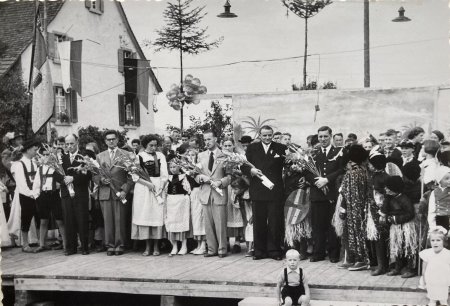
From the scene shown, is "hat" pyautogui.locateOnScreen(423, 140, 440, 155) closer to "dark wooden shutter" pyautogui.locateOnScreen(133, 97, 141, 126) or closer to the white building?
the white building

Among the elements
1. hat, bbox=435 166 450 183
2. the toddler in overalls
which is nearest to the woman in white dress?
the toddler in overalls

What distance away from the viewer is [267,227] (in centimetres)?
780

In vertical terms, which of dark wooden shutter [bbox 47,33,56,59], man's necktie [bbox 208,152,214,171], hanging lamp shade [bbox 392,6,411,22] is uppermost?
dark wooden shutter [bbox 47,33,56,59]

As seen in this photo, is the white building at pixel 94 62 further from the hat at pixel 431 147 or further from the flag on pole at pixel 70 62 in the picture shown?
the hat at pixel 431 147

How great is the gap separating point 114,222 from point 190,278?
222cm

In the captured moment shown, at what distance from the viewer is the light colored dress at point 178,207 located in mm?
8289

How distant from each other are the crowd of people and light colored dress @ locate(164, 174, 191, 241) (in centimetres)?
1

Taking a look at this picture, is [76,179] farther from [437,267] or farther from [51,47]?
[51,47]

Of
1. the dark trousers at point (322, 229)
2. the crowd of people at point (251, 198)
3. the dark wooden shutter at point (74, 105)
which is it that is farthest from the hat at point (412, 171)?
the dark wooden shutter at point (74, 105)

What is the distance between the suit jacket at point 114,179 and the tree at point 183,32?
12.4 ft

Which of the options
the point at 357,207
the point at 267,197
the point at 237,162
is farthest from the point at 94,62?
the point at 357,207

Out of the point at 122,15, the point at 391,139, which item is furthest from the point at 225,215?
the point at 122,15

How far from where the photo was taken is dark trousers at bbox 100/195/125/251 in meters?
8.48

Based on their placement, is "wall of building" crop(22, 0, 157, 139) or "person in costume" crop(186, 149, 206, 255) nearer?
"person in costume" crop(186, 149, 206, 255)
